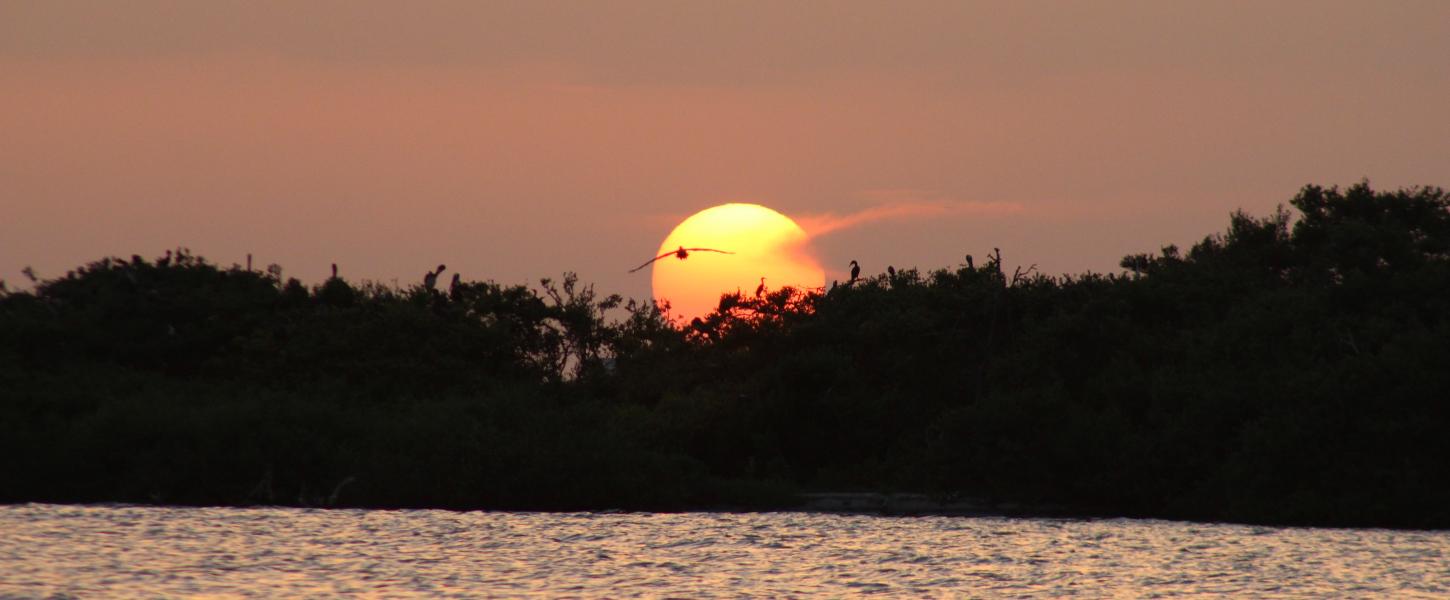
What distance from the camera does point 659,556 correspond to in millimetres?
38031

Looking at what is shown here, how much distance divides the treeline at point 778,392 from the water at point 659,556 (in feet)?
9.88

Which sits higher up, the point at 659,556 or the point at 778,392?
the point at 778,392

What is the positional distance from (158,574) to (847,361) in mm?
31204

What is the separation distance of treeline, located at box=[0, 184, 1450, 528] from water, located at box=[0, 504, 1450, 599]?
3.01 metres

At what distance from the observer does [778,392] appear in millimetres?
59125

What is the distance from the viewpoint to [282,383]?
57438 millimetres

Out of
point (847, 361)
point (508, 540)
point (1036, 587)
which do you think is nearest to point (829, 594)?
point (1036, 587)

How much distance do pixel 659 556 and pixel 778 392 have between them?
21.4 metres

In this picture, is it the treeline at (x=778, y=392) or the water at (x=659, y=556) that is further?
the treeline at (x=778, y=392)

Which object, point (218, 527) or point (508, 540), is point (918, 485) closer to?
point (508, 540)

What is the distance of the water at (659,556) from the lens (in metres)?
32.5

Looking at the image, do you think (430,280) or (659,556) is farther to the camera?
(430,280)

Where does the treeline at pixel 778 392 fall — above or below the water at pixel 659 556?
above

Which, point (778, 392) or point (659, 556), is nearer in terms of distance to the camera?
point (659, 556)
